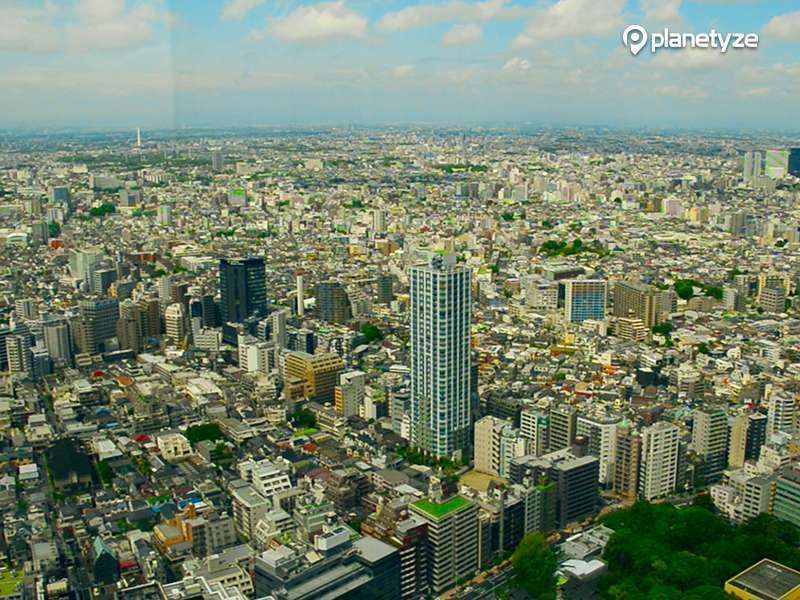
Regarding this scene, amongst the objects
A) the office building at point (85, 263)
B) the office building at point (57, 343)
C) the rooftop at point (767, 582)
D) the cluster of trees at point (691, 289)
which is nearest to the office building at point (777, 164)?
the cluster of trees at point (691, 289)

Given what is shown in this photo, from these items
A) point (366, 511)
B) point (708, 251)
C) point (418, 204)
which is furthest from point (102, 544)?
point (418, 204)

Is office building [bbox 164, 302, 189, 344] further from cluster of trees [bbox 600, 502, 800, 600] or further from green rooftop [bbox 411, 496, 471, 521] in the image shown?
cluster of trees [bbox 600, 502, 800, 600]

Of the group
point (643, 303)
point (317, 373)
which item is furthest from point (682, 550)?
point (643, 303)

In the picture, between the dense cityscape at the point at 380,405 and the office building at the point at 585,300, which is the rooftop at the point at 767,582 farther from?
the office building at the point at 585,300

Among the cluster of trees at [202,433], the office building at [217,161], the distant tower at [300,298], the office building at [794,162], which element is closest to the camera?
the cluster of trees at [202,433]

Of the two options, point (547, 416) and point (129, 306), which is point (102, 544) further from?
point (129, 306)

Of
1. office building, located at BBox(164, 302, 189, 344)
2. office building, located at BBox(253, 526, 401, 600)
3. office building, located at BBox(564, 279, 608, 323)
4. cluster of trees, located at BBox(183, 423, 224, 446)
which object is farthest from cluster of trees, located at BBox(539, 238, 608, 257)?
office building, located at BBox(253, 526, 401, 600)
